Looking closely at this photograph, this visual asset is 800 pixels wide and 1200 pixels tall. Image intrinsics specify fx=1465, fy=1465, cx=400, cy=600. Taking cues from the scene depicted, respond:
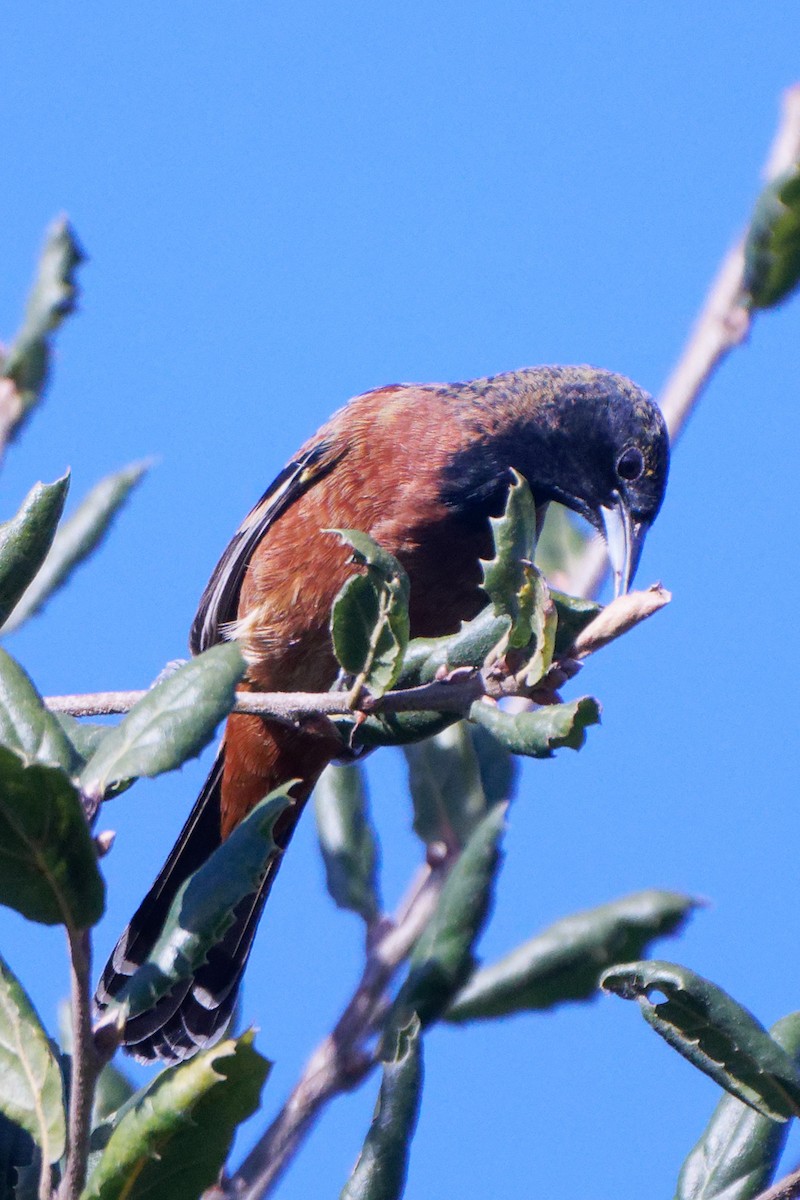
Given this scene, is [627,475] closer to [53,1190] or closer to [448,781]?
[448,781]

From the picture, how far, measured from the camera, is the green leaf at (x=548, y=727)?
191 centimetres

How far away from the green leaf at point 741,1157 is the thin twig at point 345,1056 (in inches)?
22.0

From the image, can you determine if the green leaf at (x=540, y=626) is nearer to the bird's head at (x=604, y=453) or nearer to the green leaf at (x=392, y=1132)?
the green leaf at (x=392, y=1132)

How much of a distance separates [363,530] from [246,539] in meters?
0.47

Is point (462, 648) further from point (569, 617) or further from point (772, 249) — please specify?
point (772, 249)

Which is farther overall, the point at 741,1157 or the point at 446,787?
the point at 446,787

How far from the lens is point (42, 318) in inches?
136

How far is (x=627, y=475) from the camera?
13.0 feet

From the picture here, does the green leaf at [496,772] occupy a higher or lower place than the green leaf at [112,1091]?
higher

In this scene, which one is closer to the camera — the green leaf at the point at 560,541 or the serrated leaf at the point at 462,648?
the serrated leaf at the point at 462,648

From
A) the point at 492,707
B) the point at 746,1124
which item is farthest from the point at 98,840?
the point at 746,1124

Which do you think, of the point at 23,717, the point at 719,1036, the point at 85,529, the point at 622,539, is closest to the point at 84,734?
the point at 23,717

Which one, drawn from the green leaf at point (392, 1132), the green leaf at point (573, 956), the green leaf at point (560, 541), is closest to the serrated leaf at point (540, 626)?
the green leaf at point (392, 1132)

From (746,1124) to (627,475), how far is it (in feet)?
7.07
